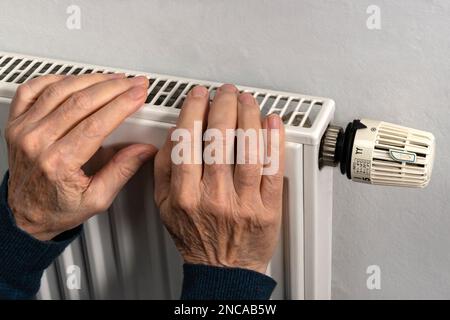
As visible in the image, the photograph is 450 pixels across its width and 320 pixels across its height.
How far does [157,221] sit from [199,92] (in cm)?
15

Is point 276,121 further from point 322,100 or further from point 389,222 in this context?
point 389,222

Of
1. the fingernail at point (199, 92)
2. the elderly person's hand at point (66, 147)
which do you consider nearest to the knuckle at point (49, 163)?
the elderly person's hand at point (66, 147)

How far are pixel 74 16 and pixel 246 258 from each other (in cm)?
26

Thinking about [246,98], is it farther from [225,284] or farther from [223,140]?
[225,284]

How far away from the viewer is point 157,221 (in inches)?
25.2

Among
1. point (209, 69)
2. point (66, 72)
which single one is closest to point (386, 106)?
point (209, 69)

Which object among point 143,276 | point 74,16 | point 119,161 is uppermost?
point 74,16

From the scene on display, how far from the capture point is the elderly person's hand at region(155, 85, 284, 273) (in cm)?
52

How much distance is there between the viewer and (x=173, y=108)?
1.85ft

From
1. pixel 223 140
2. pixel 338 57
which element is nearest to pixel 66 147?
pixel 223 140

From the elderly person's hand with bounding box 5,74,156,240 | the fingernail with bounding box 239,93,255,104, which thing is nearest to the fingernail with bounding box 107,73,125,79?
the elderly person's hand with bounding box 5,74,156,240

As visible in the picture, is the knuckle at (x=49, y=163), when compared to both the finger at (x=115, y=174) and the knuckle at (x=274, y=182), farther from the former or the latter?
the knuckle at (x=274, y=182)

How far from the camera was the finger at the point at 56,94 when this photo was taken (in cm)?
56

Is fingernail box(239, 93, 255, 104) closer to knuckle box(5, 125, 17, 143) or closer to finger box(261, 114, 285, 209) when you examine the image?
finger box(261, 114, 285, 209)
